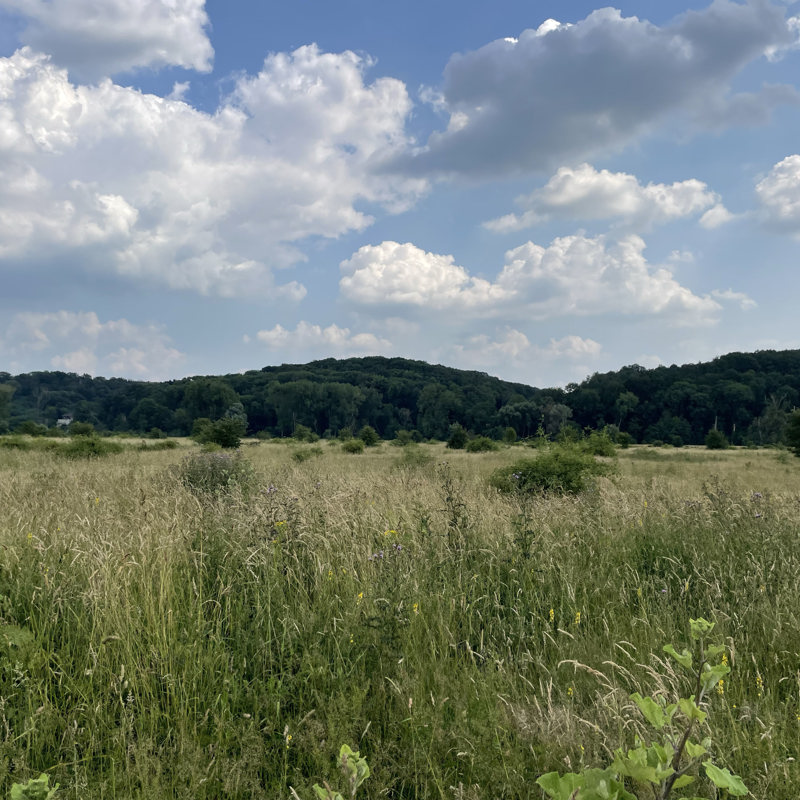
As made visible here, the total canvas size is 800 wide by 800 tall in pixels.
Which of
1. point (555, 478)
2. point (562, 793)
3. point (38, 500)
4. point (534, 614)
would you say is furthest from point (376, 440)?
point (562, 793)

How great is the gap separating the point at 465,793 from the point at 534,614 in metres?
1.64

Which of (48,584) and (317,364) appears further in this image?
(317,364)

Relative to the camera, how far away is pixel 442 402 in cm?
10519

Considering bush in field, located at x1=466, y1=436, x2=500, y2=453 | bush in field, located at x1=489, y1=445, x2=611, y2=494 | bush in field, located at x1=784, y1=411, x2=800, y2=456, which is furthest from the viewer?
bush in field, located at x1=466, y1=436, x2=500, y2=453

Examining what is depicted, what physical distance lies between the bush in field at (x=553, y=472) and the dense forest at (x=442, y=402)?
199ft

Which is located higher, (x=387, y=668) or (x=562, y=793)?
(x=562, y=793)

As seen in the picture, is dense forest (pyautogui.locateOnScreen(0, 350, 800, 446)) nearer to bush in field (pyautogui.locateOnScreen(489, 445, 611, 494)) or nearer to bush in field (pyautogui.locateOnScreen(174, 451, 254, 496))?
bush in field (pyautogui.locateOnScreen(489, 445, 611, 494))

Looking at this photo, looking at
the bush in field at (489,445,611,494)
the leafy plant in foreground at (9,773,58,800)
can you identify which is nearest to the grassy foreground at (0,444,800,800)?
the leafy plant in foreground at (9,773,58,800)

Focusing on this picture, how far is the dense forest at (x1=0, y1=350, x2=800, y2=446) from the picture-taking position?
290 ft

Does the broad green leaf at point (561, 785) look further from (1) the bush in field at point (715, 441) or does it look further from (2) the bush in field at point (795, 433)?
(1) the bush in field at point (715, 441)

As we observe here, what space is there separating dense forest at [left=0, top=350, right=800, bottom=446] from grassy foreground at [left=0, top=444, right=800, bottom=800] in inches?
2804

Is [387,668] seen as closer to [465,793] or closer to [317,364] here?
[465,793]

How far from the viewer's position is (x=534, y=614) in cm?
365

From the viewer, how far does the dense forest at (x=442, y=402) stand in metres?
88.4
